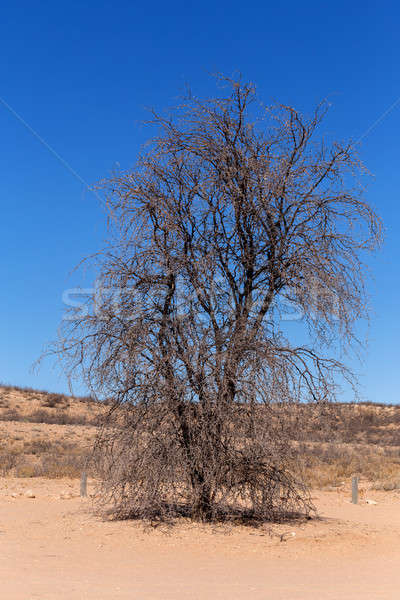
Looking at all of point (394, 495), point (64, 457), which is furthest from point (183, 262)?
point (64, 457)

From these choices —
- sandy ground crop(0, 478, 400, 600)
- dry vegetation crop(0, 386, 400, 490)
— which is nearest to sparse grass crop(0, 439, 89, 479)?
dry vegetation crop(0, 386, 400, 490)

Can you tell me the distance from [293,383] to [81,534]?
500 cm

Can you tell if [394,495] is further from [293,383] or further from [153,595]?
[153,595]

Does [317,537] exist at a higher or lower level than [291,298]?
lower

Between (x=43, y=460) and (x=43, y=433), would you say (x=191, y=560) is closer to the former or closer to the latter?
(x=43, y=460)

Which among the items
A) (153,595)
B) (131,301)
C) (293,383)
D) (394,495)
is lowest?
(153,595)

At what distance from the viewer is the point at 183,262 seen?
13961 mm

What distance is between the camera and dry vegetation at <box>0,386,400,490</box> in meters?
18.4

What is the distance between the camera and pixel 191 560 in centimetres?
1130

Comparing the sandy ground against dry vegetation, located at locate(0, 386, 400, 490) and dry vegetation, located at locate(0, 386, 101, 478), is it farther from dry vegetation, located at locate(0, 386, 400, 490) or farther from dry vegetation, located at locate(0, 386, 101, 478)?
dry vegetation, located at locate(0, 386, 101, 478)

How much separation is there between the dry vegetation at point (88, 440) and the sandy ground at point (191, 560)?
1.75 metres

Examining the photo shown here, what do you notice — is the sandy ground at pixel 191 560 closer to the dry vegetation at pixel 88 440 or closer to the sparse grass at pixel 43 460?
the dry vegetation at pixel 88 440

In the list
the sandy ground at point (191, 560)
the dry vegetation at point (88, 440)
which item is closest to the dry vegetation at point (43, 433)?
the dry vegetation at point (88, 440)

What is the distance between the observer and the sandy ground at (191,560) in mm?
9094
